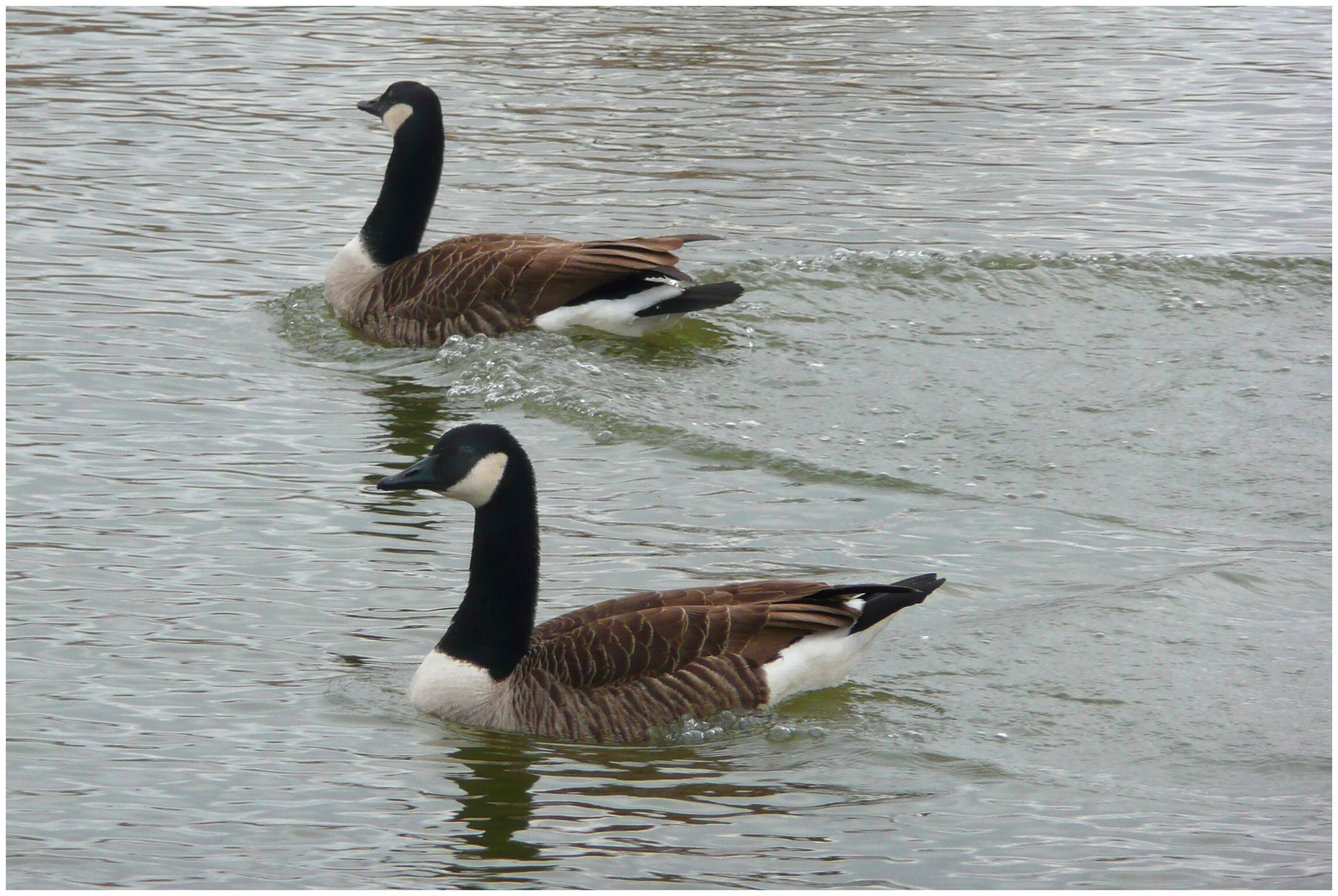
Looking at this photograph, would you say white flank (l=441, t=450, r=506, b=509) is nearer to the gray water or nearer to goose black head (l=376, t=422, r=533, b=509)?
goose black head (l=376, t=422, r=533, b=509)

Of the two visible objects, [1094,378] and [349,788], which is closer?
[349,788]

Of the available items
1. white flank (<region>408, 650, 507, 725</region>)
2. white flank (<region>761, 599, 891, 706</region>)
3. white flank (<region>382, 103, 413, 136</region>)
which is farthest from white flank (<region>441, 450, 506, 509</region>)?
white flank (<region>382, 103, 413, 136</region>)

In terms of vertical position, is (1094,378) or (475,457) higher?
(475,457)

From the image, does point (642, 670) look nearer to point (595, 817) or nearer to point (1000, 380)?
point (595, 817)

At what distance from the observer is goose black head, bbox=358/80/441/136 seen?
12.3 meters

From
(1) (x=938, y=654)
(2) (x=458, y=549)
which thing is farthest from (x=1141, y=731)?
(2) (x=458, y=549)

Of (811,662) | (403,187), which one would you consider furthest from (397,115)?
(811,662)

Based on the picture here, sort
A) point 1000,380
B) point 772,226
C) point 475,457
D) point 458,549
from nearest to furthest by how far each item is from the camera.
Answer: point 475,457 → point 458,549 → point 1000,380 → point 772,226

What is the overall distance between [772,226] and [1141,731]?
8087 millimetres

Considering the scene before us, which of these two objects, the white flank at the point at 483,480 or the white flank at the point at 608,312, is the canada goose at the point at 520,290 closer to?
the white flank at the point at 608,312

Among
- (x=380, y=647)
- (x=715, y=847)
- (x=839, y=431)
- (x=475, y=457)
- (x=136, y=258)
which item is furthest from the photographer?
(x=136, y=258)

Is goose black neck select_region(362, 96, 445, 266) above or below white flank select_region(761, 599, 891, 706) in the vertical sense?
above

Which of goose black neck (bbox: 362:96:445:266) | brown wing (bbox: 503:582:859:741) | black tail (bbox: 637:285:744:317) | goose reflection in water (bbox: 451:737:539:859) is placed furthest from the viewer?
goose black neck (bbox: 362:96:445:266)

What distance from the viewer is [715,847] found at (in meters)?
5.66
